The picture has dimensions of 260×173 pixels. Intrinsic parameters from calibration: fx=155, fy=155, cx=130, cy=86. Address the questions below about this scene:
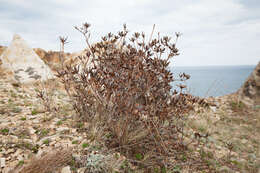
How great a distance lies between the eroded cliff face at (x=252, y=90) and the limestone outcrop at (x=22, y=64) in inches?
393

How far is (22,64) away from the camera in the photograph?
716 cm

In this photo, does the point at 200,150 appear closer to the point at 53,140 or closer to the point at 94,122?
the point at 94,122

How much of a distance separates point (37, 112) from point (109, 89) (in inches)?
82.0

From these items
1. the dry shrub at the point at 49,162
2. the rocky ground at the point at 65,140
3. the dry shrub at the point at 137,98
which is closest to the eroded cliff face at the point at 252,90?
the rocky ground at the point at 65,140

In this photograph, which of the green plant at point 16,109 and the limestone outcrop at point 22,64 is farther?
the limestone outcrop at point 22,64

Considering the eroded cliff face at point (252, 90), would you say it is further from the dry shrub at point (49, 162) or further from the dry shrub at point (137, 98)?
the dry shrub at point (49, 162)

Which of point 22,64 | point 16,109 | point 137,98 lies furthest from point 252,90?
point 22,64

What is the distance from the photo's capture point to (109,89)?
86.4 inches

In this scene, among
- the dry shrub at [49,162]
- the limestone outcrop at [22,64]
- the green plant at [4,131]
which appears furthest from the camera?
the limestone outcrop at [22,64]

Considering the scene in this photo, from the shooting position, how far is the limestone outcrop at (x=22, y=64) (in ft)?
22.3

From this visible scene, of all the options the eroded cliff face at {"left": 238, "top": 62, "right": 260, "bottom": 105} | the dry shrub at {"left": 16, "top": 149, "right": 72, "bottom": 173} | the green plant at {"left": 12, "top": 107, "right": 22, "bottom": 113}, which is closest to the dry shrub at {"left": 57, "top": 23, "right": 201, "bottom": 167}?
the dry shrub at {"left": 16, "top": 149, "right": 72, "bottom": 173}

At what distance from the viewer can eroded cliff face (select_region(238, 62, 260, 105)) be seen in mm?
7967

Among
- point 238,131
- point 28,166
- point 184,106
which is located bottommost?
point 238,131

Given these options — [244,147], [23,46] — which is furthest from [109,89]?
[23,46]
